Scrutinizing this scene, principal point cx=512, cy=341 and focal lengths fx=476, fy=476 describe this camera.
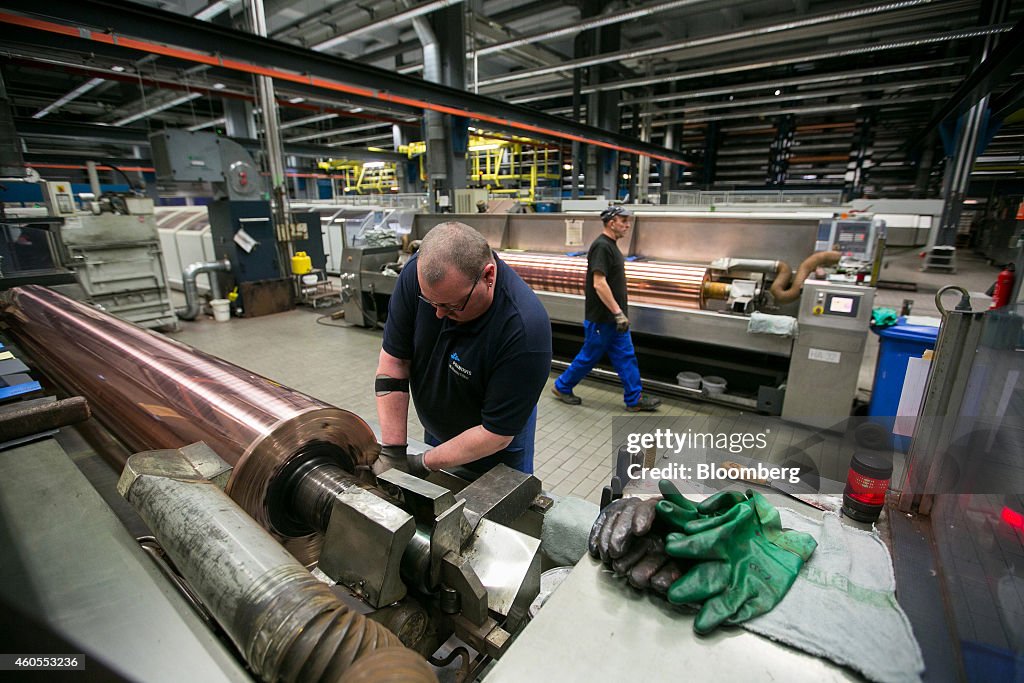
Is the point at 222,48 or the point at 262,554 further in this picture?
the point at 222,48

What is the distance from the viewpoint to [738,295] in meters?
3.21

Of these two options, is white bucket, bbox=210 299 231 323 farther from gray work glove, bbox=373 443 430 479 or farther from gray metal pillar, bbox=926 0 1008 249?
gray metal pillar, bbox=926 0 1008 249

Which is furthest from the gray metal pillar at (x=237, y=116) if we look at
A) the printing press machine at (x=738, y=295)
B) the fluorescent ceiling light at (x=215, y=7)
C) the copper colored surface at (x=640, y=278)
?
the copper colored surface at (x=640, y=278)

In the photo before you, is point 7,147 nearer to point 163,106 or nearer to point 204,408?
point 204,408

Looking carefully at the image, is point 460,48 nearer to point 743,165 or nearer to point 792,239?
point 792,239

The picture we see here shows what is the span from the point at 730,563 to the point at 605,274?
245cm

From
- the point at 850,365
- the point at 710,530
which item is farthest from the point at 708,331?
the point at 710,530

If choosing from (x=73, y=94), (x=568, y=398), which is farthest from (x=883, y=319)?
(x=73, y=94)

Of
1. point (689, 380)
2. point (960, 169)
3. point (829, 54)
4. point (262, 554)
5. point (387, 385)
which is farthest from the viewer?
point (960, 169)

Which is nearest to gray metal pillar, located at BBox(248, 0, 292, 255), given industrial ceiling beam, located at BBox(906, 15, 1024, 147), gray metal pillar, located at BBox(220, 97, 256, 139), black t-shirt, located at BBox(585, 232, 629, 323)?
gray metal pillar, located at BBox(220, 97, 256, 139)

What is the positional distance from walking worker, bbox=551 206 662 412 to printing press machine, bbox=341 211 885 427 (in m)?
0.34

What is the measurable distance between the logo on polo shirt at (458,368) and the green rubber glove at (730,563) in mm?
733

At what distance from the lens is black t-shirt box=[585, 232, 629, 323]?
3.12 meters

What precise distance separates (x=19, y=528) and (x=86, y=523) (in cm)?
9
